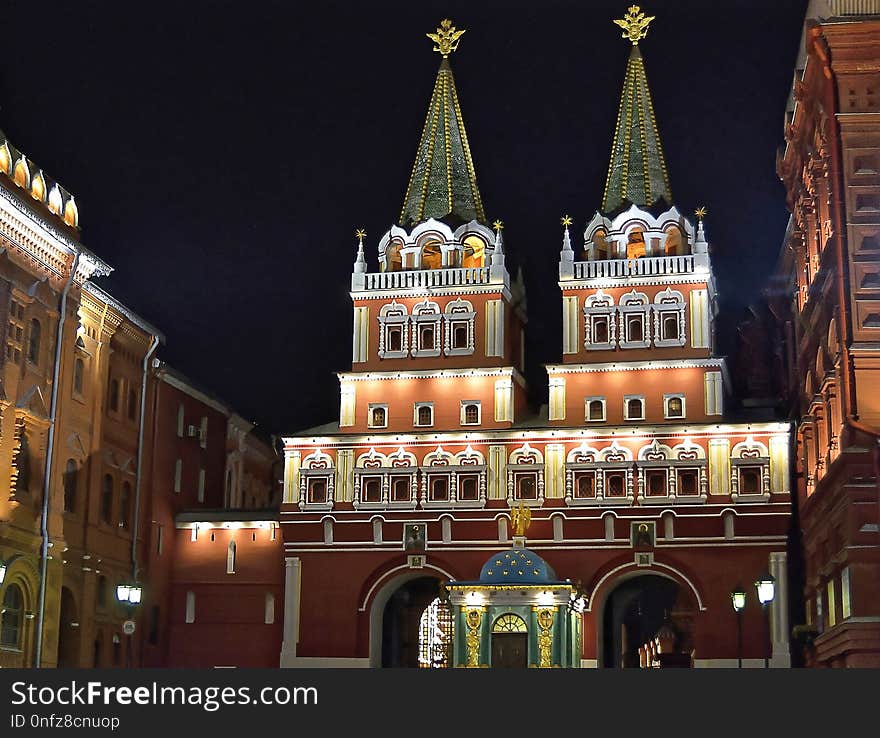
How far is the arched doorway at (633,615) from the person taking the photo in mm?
56094

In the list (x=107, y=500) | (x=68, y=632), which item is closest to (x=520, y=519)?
(x=107, y=500)

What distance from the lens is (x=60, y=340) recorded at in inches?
1854

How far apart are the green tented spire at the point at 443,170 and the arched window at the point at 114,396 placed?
13.3 m

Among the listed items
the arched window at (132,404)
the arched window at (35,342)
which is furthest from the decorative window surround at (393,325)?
the arched window at (35,342)

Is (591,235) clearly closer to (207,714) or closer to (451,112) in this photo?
(451,112)

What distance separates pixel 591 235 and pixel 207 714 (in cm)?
4042

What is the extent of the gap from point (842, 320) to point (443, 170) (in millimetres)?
24972

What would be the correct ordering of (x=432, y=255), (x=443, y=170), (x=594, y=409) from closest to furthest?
1. (x=594, y=409)
2. (x=432, y=255)
3. (x=443, y=170)

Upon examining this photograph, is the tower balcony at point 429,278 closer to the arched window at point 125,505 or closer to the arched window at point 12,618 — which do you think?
the arched window at point 125,505

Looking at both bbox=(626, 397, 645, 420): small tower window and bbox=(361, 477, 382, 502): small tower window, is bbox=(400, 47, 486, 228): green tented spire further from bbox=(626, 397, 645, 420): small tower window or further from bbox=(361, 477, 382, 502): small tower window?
bbox=(361, 477, 382, 502): small tower window

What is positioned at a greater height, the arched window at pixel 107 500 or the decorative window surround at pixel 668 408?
the decorative window surround at pixel 668 408

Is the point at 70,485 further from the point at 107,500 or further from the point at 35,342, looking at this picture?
the point at 35,342

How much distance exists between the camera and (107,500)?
52.2 metres

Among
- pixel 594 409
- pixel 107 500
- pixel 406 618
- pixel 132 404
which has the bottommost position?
pixel 406 618
